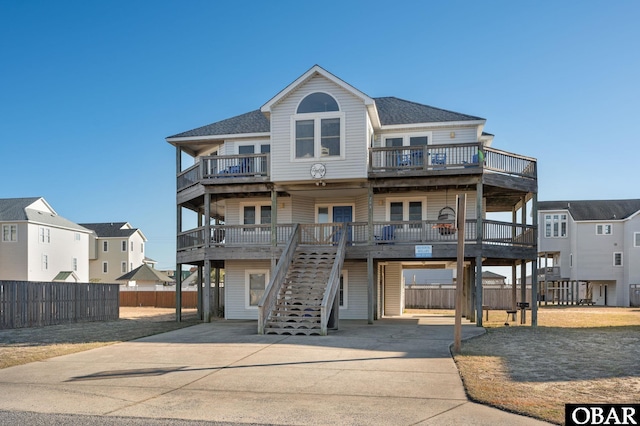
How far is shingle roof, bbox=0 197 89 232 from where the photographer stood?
5191 centimetres

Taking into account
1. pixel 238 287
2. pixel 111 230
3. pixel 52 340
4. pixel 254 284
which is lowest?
pixel 52 340

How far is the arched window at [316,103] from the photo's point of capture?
74.4 ft

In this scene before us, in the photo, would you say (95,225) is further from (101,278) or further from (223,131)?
(223,131)

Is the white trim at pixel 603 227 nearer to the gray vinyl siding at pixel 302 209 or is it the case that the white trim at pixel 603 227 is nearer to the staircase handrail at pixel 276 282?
the gray vinyl siding at pixel 302 209

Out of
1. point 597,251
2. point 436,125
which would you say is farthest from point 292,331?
point 597,251

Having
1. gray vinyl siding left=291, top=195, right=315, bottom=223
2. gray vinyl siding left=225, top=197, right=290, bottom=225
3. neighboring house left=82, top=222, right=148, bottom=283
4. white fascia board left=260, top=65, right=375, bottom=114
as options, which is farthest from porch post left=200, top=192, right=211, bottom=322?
neighboring house left=82, top=222, right=148, bottom=283

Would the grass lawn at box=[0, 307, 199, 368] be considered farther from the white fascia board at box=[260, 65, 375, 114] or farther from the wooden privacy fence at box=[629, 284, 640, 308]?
the wooden privacy fence at box=[629, 284, 640, 308]

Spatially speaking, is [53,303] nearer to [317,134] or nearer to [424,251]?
[317,134]

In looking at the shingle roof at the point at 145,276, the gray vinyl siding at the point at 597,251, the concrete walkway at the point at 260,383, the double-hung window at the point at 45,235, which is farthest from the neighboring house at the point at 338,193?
the double-hung window at the point at 45,235

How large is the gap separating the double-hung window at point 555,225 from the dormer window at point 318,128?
3897 centimetres

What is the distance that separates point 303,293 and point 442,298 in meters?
24.2

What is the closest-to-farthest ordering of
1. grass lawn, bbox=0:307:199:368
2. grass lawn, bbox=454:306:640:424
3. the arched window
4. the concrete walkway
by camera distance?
the concrete walkway, grass lawn, bbox=454:306:640:424, grass lawn, bbox=0:307:199:368, the arched window

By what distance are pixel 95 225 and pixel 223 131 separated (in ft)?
185

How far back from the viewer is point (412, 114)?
2603 centimetres
